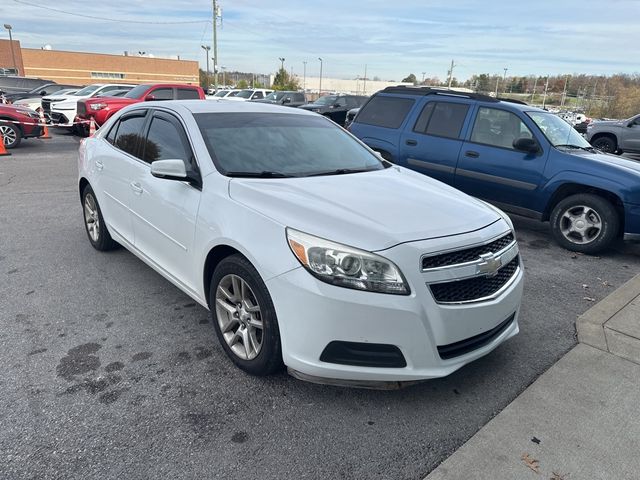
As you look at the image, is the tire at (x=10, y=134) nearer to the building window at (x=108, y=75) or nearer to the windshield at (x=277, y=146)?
the windshield at (x=277, y=146)

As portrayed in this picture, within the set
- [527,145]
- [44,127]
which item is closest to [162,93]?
[44,127]

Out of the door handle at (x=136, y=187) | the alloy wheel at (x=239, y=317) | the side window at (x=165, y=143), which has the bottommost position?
the alloy wheel at (x=239, y=317)

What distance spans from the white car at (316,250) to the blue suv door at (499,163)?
9.53 ft

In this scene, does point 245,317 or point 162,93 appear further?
point 162,93

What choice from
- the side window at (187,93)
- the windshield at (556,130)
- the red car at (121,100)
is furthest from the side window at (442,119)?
the side window at (187,93)

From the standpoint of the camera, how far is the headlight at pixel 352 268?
96.0 inches

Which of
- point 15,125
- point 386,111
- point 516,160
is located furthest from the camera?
point 15,125

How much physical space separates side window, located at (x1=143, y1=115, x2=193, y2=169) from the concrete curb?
334 cm

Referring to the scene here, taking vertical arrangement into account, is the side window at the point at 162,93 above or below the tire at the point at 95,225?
above

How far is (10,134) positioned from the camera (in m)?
12.3

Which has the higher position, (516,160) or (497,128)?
(497,128)

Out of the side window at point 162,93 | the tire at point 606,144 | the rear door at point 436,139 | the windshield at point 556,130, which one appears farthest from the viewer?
the tire at point 606,144

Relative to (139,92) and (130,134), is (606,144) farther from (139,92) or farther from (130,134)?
(130,134)

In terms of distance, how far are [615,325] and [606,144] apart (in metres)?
14.1
